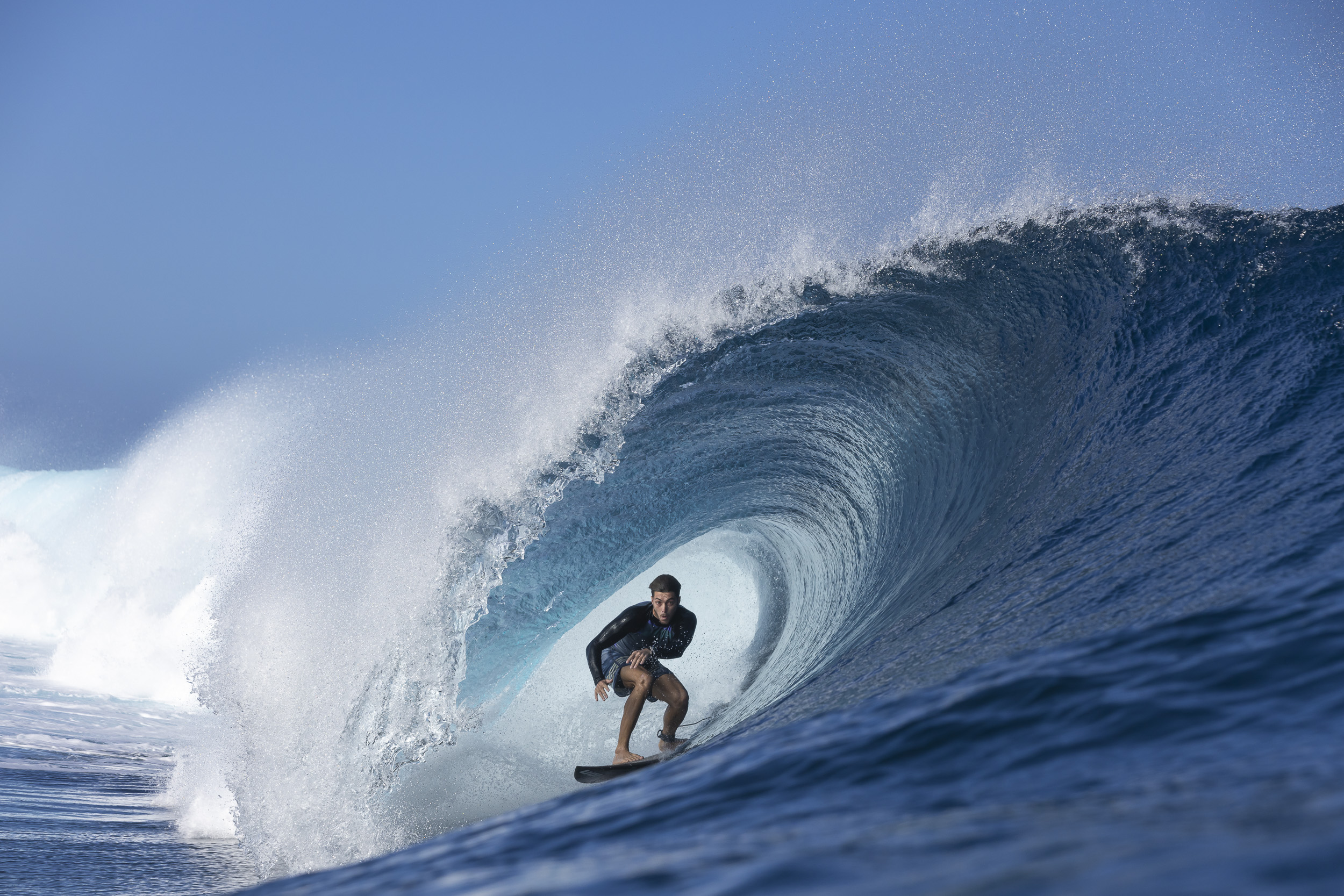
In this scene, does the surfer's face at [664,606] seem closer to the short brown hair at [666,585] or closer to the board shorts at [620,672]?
the short brown hair at [666,585]

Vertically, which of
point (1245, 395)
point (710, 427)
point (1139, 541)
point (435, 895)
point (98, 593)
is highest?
point (98, 593)

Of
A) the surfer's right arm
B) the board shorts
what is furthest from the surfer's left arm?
the surfer's right arm

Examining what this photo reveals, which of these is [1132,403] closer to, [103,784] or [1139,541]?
[1139,541]

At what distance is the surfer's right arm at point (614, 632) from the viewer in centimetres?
541

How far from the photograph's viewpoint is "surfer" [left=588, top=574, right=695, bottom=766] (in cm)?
543

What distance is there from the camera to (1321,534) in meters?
3.21

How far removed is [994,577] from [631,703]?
2144mm

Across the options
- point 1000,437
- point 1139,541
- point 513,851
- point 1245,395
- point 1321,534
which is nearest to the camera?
point 513,851

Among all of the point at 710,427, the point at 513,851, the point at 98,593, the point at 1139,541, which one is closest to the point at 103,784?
the point at 710,427

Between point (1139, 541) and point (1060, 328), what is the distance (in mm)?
3209

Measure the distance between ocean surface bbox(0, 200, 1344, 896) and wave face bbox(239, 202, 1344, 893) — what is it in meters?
0.02

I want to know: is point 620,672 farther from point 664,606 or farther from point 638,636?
point 664,606

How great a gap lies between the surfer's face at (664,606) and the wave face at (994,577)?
0.82 metres

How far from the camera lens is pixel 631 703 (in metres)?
5.37
